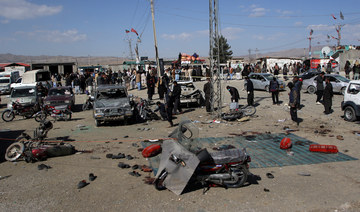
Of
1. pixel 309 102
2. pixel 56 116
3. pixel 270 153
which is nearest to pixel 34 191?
pixel 270 153

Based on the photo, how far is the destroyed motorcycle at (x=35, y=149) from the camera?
25.7 feet

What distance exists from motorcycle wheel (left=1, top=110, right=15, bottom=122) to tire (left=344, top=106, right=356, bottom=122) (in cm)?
1642

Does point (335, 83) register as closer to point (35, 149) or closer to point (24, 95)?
point (35, 149)

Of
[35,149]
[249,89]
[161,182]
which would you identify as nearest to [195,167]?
[161,182]

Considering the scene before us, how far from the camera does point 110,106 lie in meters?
12.6

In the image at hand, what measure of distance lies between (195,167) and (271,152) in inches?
156

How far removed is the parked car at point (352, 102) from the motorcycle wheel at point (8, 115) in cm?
1636

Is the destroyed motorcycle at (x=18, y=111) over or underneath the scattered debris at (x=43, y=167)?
over

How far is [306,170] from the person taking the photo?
6969 mm

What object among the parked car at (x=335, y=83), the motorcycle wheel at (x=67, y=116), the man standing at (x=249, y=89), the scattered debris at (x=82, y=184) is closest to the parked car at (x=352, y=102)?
the man standing at (x=249, y=89)

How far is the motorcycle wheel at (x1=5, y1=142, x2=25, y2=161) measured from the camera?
786 cm

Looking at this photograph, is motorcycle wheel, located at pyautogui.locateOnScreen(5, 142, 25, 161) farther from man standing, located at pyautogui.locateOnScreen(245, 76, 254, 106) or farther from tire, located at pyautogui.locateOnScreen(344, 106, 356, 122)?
tire, located at pyautogui.locateOnScreen(344, 106, 356, 122)

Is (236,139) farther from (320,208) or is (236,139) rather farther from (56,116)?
(56,116)

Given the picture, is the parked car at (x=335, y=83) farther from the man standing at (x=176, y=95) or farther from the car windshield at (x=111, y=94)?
the car windshield at (x=111, y=94)
